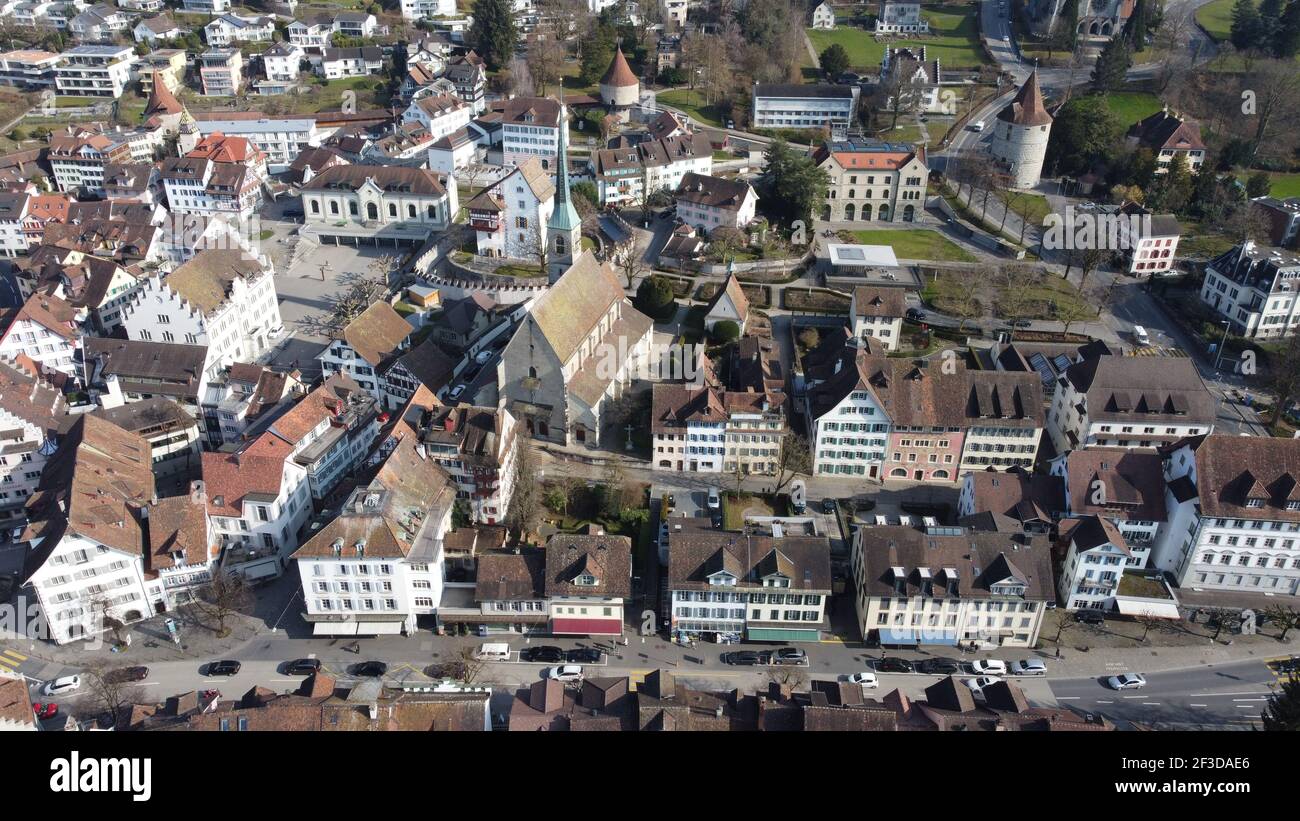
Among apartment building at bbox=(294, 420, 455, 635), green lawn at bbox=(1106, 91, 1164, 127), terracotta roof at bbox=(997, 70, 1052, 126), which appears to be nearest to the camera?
apartment building at bbox=(294, 420, 455, 635)

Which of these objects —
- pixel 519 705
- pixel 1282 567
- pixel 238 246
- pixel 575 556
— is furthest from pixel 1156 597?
pixel 238 246

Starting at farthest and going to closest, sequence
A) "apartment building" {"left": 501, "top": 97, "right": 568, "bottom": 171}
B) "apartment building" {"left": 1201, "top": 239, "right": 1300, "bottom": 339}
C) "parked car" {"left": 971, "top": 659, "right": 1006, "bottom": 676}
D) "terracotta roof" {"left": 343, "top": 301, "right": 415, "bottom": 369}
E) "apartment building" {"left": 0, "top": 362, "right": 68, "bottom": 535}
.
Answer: "apartment building" {"left": 501, "top": 97, "right": 568, "bottom": 171}
"apartment building" {"left": 1201, "top": 239, "right": 1300, "bottom": 339}
"terracotta roof" {"left": 343, "top": 301, "right": 415, "bottom": 369}
"apartment building" {"left": 0, "top": 362, "right": 68, "bottom": 535}
"parked car" {"left": 971, "top": 659, "right": 1006, "bottom": 676}

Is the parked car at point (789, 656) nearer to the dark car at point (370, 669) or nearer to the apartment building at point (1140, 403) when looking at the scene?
the dark car at point (370, 669)

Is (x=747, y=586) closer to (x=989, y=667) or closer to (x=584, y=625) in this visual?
(x=584, y=625)

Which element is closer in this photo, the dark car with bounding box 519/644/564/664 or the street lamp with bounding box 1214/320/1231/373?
the dark car with bounding box 519/644/564/664

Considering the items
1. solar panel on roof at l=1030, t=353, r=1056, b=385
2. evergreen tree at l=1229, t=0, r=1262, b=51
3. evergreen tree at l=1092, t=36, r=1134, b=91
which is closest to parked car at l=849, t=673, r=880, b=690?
solar panel on roof at l=1030, t=353, r=1056, b=385

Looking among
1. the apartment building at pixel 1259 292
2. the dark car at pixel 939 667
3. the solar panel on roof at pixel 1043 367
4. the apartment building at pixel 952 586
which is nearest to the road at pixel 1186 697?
the apartment building at pixel 952 586

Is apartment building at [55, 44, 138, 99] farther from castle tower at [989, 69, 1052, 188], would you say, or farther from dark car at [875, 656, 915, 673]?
dark car at [875, 656, 915, 673]
